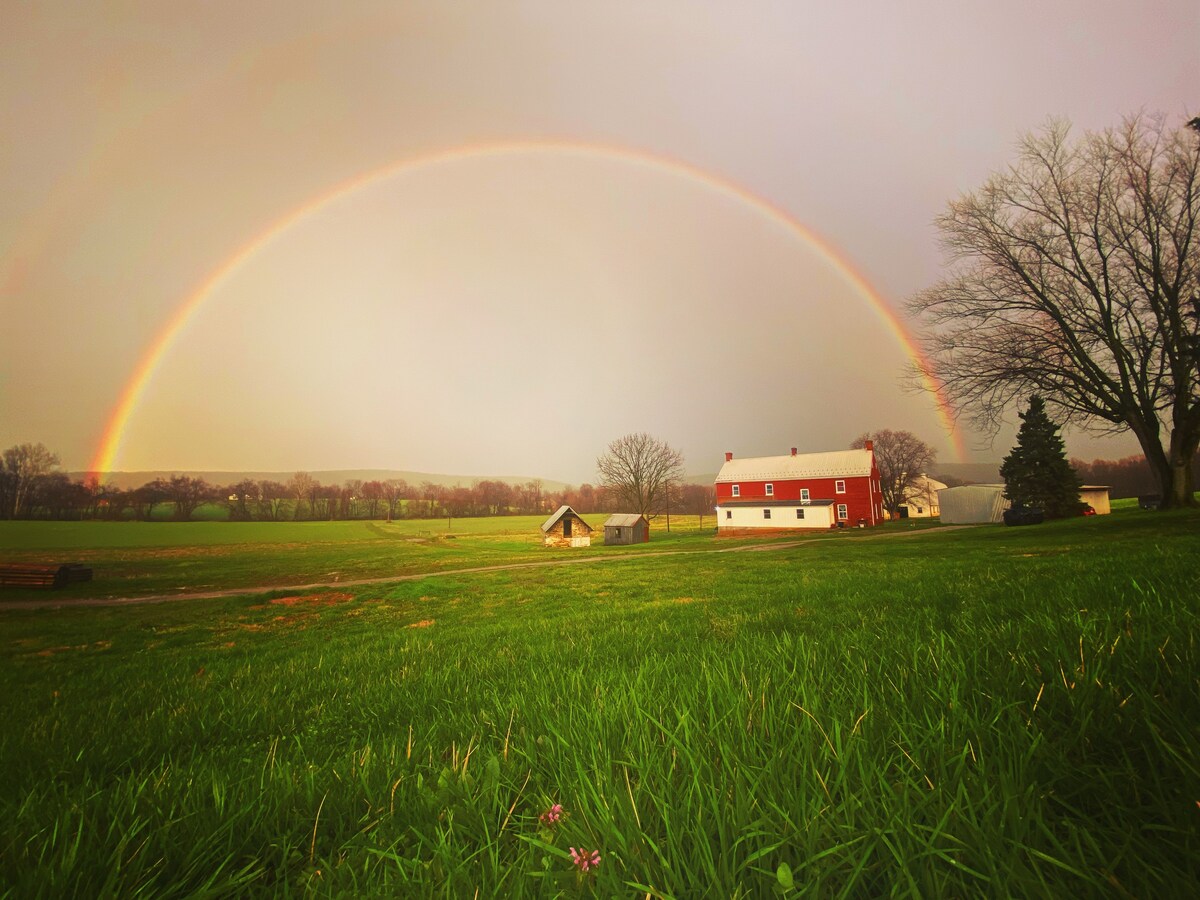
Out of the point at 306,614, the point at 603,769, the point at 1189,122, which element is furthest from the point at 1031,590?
the point at 1189,122

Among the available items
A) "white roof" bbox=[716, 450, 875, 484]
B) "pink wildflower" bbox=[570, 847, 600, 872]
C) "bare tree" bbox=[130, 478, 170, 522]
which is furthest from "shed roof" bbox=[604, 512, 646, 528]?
"bare tree" bbox=[130, 478, 170, 522]

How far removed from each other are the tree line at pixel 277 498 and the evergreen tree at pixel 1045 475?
140 feet

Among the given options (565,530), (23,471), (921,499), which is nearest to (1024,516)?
(921,499)

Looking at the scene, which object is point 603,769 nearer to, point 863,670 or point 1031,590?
point 863,670

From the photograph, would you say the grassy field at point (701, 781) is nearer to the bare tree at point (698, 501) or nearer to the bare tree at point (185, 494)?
the bare tree at point (185, 494)

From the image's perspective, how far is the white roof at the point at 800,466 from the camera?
204 ft

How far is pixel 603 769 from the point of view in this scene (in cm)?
152

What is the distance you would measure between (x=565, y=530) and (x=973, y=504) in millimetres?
53503

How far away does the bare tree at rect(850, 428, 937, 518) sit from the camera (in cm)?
8056

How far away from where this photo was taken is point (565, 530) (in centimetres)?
6169

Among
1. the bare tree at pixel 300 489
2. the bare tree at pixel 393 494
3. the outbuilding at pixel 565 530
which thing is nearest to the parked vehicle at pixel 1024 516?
the outbuilding at pixel 565 530

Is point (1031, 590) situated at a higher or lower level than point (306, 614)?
higher

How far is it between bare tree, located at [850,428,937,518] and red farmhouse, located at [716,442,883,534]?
17.6m

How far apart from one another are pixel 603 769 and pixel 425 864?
0.56 metres
